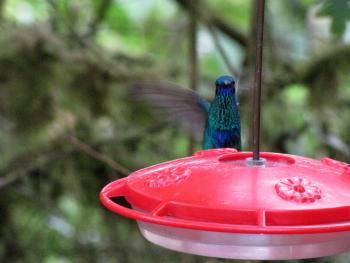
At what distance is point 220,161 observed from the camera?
143cm

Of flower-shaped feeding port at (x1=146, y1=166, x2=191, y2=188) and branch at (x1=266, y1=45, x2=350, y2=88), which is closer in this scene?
flower-shaped feeding port at (x1=146, y1=166, x2=191, y2=188)

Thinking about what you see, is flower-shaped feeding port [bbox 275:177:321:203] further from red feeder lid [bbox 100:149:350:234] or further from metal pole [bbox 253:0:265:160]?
metal pole [bbox 253:0:265:160]

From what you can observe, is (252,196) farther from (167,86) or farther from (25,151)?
(25,151)

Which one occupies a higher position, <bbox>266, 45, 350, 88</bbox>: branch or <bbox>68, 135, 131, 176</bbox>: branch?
<bbox>266, 45, 350, 88</bbox>: branch

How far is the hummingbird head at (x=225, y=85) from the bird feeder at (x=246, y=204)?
444mm

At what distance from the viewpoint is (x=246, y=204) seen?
1168 mm

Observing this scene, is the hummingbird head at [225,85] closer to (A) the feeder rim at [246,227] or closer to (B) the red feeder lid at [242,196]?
(B) the red feeder lid at [242,196]

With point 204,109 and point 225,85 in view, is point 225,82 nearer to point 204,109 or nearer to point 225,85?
point 225,85

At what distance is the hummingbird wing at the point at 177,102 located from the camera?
205 cm

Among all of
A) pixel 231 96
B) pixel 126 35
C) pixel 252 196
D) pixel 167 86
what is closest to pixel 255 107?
pixel 252 196

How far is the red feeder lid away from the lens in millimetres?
1142

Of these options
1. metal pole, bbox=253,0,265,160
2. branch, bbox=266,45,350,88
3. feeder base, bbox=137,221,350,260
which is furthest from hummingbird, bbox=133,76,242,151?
branch, bbox=266,45,350,88

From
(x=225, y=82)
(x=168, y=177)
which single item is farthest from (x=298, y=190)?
(x=225, y=82)

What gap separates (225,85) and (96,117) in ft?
5.39
